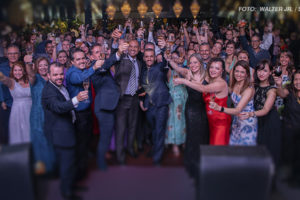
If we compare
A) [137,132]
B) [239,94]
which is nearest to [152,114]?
[137,132]

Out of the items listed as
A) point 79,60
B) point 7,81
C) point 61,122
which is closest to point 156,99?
point 79,60

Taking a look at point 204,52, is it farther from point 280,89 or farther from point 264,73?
point 280,89

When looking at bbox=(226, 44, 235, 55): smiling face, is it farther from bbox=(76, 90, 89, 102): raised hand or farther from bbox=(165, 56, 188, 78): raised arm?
bbox=(76, 90, 89, 102): raised hand

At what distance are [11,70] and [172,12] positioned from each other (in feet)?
4.59

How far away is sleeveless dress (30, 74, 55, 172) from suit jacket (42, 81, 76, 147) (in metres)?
0.05

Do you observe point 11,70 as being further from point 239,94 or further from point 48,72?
point 239,94

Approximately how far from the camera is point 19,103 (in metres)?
2.30

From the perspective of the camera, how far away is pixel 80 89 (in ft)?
7.49

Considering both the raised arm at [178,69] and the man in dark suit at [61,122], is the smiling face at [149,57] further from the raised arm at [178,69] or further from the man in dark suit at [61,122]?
the man in dark suit at [61,122]

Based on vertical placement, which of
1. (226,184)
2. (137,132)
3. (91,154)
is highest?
(137,132)

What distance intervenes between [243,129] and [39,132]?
173 cm

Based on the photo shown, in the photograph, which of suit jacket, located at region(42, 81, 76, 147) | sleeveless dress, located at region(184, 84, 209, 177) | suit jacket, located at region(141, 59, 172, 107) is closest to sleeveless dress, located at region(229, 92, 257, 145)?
sleeveless dress, located at region(184, 84, 209, 177)

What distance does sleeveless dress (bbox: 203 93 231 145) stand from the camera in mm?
2332

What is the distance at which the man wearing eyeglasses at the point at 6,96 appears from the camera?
7.50ft
